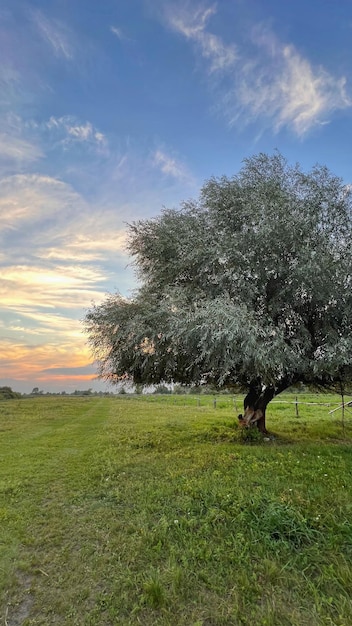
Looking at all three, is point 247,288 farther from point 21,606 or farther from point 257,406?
point 21,606

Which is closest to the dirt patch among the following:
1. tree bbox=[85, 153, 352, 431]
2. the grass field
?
the grass field

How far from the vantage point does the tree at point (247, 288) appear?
931cm

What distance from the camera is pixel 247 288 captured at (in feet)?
33.0

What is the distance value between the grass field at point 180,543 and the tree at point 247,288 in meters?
3.00

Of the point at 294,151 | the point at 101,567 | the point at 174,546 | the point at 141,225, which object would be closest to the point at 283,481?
the point at 174,546

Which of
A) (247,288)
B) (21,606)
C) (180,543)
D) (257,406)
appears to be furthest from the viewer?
(257,406)

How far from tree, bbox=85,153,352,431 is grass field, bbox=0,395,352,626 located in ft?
9.84

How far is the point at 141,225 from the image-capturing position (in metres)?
12.6

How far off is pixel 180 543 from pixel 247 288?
6932 millimetres

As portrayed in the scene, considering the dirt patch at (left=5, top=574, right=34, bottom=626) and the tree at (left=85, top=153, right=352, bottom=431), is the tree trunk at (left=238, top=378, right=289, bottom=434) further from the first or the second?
the dirt patch at (left=5, top=574, right=34, bottom=626)

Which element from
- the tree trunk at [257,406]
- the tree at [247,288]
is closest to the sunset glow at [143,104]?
the tree at [247,288]

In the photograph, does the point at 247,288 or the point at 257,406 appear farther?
the point at 257,406

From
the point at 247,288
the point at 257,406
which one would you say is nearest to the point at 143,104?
the point at 247,288

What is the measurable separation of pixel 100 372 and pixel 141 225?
586cm
